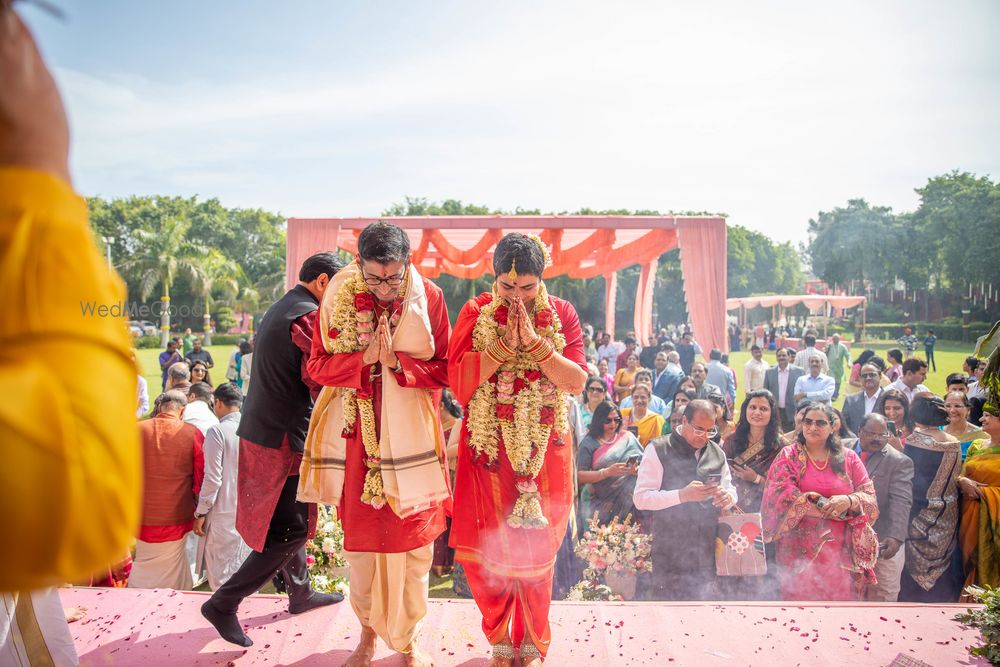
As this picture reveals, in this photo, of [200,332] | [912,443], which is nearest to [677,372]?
[912,443]

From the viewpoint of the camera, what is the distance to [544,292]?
10.4ft

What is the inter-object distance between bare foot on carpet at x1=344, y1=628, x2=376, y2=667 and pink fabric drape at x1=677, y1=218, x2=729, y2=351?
8952 mm

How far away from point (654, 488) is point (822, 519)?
3.74ft

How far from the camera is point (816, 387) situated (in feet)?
29.6

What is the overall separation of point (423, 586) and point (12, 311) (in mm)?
2634

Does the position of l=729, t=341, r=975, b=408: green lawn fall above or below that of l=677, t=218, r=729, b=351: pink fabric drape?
below

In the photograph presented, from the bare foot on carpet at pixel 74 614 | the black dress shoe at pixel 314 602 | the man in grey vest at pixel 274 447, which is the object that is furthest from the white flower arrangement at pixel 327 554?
the bare foot on carpet at pixel 74 614

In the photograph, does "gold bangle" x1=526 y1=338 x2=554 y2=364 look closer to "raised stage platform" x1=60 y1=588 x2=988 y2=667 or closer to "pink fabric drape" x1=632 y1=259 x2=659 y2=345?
"raised stage platform" x1=60 y1=588 x2=988 y2=667

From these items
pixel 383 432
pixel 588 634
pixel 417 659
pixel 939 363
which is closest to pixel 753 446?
pixel 588 634

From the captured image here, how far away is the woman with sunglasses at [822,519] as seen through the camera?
14.3 ft

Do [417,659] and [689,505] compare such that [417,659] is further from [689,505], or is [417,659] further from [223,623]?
[689,505]

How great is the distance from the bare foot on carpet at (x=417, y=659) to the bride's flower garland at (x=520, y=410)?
32.8 inches

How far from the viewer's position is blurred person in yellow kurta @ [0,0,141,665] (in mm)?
769

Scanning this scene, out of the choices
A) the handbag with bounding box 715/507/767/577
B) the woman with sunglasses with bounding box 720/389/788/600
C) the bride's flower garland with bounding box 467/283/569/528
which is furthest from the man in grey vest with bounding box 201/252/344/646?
the woman with sunglasses with bounding box 720/389/788/600
